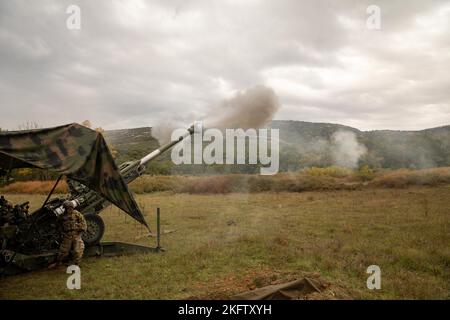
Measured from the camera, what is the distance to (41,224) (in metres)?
8.20

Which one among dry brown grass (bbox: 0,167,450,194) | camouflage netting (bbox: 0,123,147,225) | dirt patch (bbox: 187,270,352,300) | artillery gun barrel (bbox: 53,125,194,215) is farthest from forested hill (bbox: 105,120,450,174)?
dirt patch (bbox: 187,270,352,300)

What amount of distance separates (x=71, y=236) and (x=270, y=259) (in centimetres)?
434

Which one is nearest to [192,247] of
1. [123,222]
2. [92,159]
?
[92,159]

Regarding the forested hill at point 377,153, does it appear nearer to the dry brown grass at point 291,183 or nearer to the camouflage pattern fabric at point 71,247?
the dry brown grass at point 291,183

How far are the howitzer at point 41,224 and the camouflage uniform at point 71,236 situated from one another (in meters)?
0.27

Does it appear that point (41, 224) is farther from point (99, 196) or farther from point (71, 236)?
point (99, 196)

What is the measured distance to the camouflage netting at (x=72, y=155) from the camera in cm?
626

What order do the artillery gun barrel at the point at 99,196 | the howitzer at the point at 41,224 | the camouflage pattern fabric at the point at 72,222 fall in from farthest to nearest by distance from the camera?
the artillery gun barrel at the point at 99,196
the camouflage pattern fabric at the point at 72,222
the howitzer at the point at 41,224

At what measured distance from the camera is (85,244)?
29.3ft

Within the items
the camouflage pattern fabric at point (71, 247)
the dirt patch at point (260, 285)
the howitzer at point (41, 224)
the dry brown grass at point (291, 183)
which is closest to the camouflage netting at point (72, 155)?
the howitzer at point (41, 224)

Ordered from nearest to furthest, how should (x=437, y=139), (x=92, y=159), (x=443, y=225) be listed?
1. (x=92, y=159)
2. (x=443, y=225)
3. (x=437, y=139)

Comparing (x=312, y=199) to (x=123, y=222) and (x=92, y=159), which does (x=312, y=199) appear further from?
(x=92, y=159)

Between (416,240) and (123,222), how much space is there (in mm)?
9920

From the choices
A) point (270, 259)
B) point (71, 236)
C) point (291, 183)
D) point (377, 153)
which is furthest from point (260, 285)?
point (377, 153)
